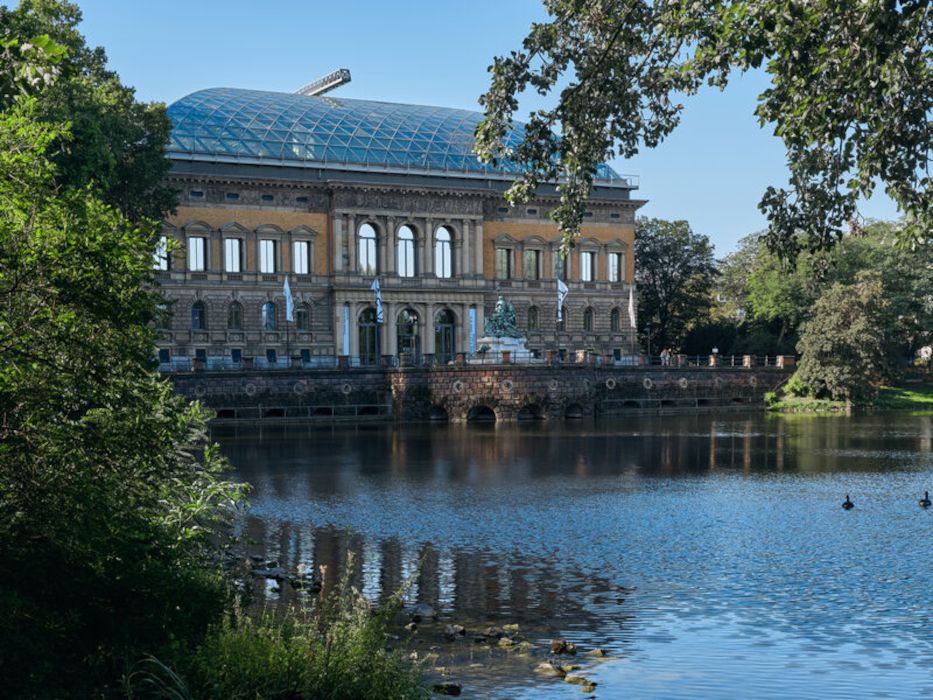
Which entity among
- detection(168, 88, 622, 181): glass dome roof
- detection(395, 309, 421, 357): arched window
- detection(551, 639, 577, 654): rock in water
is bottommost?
detection(551, 639, 577, 654): rock in water

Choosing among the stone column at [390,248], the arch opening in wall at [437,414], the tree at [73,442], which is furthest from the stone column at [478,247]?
the tree at [73,442]

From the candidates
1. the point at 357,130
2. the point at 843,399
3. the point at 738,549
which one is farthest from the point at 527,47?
the point at 357,130

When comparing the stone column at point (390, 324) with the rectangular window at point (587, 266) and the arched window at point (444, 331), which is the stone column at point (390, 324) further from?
the rectangular window at point (587, 266)

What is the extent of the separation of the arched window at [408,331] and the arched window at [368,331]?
69.6 inches

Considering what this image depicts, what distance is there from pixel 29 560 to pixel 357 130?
260ft

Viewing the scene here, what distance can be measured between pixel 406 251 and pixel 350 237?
4.83 meters

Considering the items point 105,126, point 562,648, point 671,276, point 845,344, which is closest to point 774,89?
point 562,648

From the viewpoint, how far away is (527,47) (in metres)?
14.7

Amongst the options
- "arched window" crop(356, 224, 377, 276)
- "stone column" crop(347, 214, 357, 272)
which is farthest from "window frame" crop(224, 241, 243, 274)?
"arched window" crop(356, 224, 377, 276)

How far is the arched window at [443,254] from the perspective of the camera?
88.6 m

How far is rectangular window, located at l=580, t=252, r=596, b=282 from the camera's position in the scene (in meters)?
Answer: 94.2

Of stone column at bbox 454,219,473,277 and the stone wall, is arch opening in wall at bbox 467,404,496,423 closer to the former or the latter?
the stone wall

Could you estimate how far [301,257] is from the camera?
85250mm

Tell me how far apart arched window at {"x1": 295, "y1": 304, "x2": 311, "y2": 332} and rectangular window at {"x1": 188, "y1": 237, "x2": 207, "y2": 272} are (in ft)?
23.8
